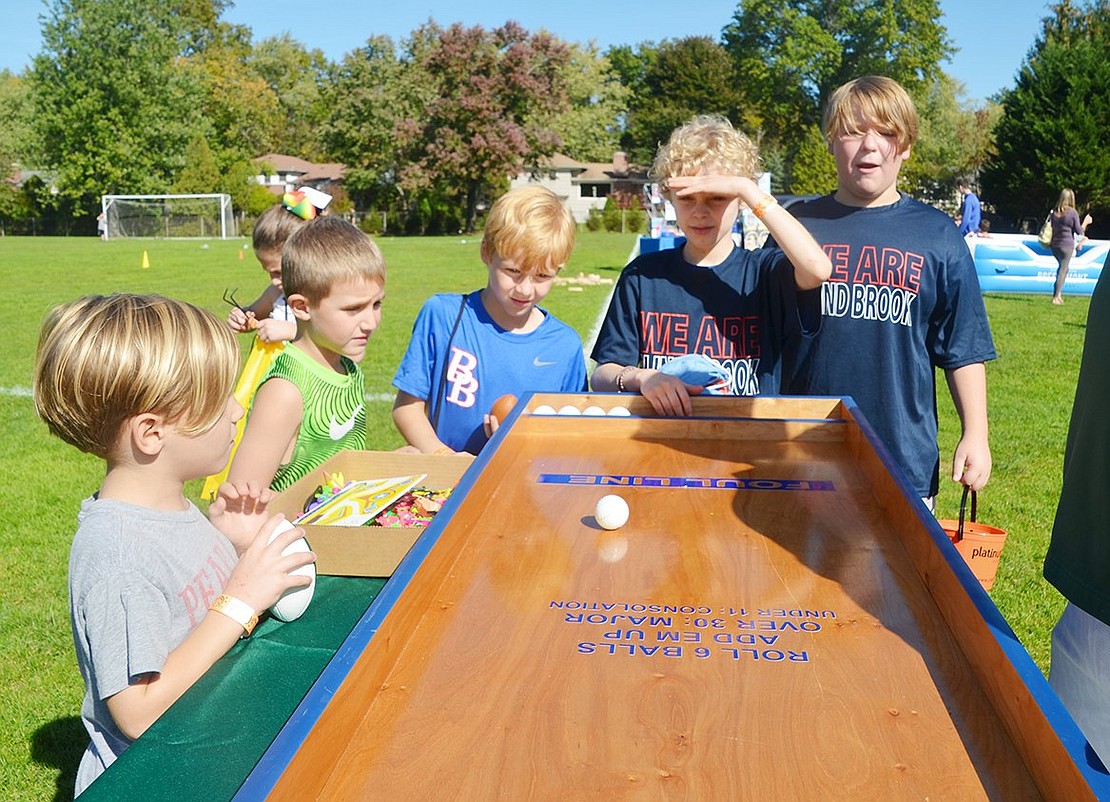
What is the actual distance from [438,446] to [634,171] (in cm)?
8605

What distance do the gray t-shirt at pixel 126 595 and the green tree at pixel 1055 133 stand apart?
1712 inches

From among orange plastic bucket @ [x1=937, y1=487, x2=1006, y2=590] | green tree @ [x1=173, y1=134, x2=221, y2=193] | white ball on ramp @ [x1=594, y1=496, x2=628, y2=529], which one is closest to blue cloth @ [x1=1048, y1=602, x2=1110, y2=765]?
white ball on ramp @ [x1=594, y1=496, x2=628, y2=529]

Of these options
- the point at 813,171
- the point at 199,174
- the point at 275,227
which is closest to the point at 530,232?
the point at 275,227

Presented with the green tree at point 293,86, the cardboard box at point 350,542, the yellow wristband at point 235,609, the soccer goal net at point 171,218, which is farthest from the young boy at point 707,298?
the green tree at point 293,86

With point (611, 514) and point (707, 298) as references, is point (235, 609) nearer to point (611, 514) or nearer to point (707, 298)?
point (611, 514)

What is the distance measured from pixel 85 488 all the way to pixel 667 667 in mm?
6181

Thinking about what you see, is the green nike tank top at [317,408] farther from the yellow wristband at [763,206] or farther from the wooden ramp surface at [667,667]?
the yellow wristband at [763,206]

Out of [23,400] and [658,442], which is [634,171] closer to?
[23,400]

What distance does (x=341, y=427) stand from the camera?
378 cm

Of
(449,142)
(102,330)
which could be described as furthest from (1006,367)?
(449,142)

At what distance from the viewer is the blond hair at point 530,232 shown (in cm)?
375

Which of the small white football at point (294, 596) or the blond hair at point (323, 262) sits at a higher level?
the blond hair at point (323, 262)

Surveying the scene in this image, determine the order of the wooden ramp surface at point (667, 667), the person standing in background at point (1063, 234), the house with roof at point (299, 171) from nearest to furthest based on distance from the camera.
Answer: the wooden ramp surface at point (667, 667) < the person standing in background at point (1063, 234) < the house with roof at point (299, 171)

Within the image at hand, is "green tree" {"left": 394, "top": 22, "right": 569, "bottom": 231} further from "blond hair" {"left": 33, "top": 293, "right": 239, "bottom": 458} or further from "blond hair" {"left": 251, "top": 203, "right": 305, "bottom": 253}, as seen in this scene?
"blond hair" {"left": 33, "top": 293, "right": 239, "bottom": 458}
